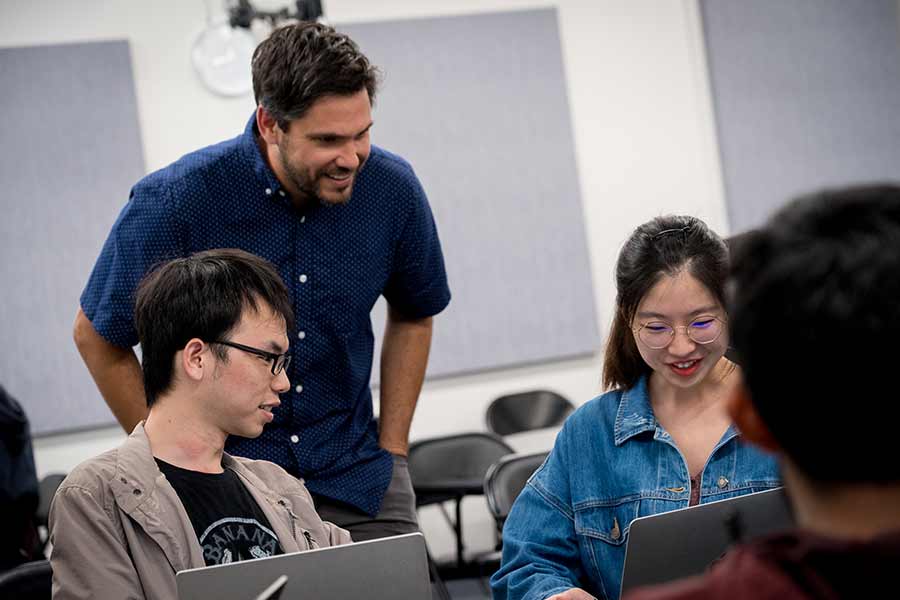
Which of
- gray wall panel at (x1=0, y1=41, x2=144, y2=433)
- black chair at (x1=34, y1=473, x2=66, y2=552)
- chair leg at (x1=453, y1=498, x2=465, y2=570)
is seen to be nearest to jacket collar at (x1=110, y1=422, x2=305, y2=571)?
chair leg at (x1=453, y1=498, x2=465, y2=570)

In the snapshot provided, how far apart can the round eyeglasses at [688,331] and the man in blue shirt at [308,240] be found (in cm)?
75

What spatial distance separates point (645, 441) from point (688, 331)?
0.23 metres

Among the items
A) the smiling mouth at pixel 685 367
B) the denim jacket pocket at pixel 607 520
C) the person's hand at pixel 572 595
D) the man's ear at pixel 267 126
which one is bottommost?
the person's hand at pixel 572 595

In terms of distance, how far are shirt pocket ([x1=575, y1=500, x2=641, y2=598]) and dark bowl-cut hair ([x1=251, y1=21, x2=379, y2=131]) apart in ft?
3.36

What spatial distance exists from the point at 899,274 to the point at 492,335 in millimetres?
4809

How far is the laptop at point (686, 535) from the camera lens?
156cm

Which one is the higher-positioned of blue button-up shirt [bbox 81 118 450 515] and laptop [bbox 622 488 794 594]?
blue button-up shirt [bbox 81 118 450 515]

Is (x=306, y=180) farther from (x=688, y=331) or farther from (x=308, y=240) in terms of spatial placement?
(x=688, y=331)

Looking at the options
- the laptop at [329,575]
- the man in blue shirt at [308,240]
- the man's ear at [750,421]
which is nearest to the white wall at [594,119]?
the man in blue shirt at [308,240]

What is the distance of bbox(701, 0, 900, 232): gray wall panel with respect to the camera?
5926mm

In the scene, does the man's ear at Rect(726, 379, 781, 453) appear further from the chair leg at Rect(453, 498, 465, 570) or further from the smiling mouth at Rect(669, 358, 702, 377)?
the chair leg at Rect(453, 498, 465, 570)

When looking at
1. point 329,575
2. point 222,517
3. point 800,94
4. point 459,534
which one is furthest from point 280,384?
point 800,94

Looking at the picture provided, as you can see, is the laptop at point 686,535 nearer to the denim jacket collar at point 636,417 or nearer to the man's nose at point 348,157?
the denim jacket collar at point 636,417

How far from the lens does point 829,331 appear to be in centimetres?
77
